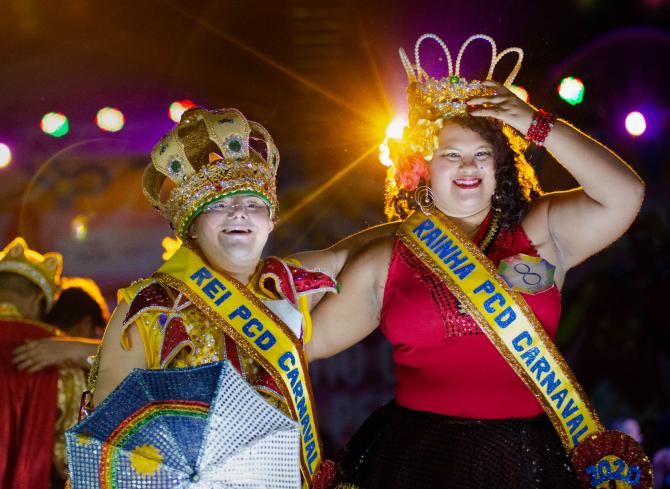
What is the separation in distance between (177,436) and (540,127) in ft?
5.05

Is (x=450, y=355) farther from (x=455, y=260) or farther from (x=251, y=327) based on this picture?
(x=251, y=327)

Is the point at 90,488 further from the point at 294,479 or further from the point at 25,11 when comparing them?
the point at 25,11

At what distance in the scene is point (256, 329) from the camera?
333cm

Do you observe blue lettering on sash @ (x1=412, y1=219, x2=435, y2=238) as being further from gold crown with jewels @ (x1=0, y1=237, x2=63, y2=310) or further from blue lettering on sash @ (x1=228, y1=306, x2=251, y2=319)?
gold crown with jewels @ (x1=0, y1=237, x2=63, y2=310)

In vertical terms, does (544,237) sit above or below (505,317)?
above

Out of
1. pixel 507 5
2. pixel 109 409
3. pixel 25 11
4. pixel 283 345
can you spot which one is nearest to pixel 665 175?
pixel 507 5

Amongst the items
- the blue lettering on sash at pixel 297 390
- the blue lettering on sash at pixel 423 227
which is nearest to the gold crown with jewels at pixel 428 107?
the blue lettering on sash at pixel 423 227

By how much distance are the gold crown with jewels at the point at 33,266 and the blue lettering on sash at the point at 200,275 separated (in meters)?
1.46

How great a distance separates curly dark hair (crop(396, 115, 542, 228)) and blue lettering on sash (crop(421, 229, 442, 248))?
225mm

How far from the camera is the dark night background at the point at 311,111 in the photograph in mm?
5555

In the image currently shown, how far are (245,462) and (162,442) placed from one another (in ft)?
0.74

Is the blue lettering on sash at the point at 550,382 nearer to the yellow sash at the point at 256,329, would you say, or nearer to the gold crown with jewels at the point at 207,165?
the yellow sash at the point at 256,329

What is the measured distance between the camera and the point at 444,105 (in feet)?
11.8

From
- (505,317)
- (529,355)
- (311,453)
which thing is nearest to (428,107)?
(505,317)
